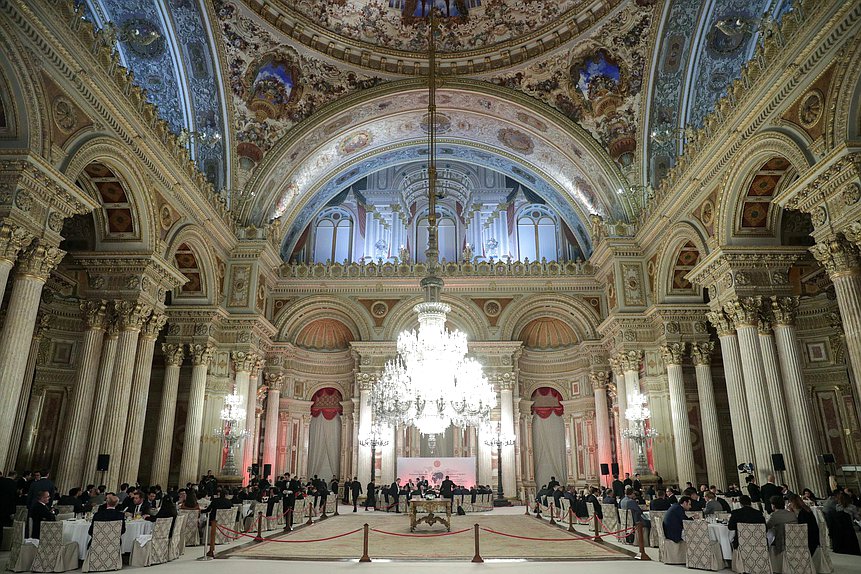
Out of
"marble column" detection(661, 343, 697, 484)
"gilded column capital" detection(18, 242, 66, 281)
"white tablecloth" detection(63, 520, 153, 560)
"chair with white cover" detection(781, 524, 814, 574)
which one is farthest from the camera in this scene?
"marble column" detection(661, 343, 697, 484)

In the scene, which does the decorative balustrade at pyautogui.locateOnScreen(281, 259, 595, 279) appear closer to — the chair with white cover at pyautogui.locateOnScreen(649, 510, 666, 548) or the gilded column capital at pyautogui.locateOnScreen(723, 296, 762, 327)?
the gilded column capital at pyautogui.locateOnScreen(723, 296, 762, 327)

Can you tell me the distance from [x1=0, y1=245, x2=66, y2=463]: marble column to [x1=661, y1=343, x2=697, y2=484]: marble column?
15.9 m

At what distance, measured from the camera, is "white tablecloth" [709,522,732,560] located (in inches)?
342

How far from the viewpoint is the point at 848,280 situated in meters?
9.88

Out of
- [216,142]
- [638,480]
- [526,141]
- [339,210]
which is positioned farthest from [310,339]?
[638,480]

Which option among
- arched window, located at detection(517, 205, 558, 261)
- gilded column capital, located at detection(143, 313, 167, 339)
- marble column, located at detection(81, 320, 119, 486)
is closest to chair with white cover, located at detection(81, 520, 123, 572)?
marble column, located at detection(81, 320, 119, 486)

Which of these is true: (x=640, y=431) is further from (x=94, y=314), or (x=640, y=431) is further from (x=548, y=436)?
(x=94, y=314)

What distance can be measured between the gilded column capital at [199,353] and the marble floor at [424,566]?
8.61 meters

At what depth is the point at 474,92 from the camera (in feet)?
67.6

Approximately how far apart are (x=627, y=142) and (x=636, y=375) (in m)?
7.78

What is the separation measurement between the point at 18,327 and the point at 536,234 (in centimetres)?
1928

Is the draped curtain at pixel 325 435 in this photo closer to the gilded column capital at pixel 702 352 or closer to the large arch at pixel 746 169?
the gilded column capital at pixel 702 352

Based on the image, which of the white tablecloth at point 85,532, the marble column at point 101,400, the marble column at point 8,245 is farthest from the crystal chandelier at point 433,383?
the marble column at point 8,245

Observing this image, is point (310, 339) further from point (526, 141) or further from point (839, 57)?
point (839, 57)
